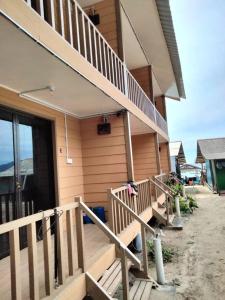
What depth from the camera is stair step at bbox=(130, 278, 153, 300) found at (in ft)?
11.3

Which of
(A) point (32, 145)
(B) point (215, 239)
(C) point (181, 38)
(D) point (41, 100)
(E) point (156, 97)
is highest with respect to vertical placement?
(C) point (181, 38)

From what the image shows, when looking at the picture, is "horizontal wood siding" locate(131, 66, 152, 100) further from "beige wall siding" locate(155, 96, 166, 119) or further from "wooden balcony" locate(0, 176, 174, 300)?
"wooden balcony" locate(0, 176, 174, 300)

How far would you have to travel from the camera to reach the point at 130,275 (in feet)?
13.2

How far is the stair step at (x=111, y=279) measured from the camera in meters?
3.09

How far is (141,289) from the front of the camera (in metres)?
3.61

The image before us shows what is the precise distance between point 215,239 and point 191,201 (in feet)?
15.8

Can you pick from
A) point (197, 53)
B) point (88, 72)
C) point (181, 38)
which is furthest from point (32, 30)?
point (197, 53)

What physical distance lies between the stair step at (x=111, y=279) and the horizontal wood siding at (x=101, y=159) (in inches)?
88.7

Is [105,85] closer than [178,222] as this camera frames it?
Yes

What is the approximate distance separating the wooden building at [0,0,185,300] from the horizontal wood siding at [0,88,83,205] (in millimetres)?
19

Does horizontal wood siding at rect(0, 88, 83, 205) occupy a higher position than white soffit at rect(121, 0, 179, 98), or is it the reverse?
white soffit at rect(121, 0, 179, 98)

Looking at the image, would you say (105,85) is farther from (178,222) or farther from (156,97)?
(156,97)

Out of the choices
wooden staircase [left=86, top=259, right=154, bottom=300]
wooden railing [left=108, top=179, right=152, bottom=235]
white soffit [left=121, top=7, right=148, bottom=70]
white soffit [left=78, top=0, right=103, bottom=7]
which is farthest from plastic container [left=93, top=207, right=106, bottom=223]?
white soffit [left=78, top=0, right=103, bottom=7]

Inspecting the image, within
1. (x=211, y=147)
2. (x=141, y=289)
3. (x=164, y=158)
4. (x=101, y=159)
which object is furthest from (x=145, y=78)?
(x=211, y=147)
